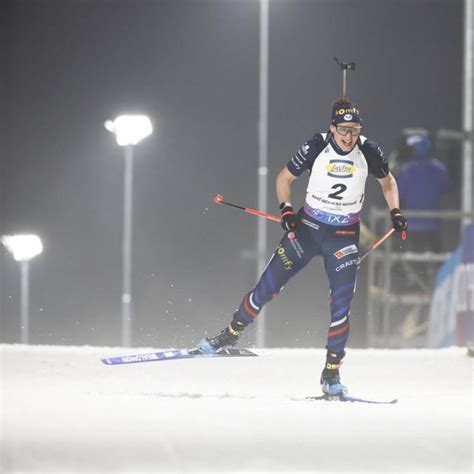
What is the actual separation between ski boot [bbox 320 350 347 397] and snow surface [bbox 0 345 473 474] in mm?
198

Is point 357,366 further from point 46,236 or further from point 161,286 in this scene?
point 46,236

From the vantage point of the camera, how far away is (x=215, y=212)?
84.1ft

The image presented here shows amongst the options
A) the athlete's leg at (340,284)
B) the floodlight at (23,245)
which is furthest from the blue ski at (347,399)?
the floodlight at (23,245)

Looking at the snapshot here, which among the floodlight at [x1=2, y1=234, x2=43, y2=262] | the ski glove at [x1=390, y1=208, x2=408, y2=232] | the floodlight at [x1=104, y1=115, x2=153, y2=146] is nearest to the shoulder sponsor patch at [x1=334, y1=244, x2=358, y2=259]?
the ski glove at [x1=390, y1=208, x2=408, y2=232]

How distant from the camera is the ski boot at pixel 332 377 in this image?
10117 millimetres

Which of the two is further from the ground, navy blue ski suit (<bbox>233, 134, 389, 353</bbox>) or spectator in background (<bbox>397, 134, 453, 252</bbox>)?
spectator in background (<bbox>397, 134, 453, 252</bbox>)

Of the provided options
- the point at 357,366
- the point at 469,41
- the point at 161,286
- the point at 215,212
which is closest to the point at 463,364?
the point at 357,366

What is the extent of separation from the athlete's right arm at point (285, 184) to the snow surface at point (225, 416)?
4.76ft

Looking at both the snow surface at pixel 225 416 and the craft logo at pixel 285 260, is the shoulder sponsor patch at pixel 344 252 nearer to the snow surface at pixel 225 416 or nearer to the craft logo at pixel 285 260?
the craft logo at pixel 285 260

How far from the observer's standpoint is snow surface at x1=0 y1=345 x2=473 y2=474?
768cm

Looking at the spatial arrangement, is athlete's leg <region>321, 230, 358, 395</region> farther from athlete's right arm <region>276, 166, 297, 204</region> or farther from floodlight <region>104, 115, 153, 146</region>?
floodlight <region>104, 115, 153, 146</region>

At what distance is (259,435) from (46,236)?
21070mm

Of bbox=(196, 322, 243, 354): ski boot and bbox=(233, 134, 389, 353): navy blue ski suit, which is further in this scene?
bbox=(196, 322, 243, 354): ski boot

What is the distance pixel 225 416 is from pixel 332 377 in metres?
1.23
